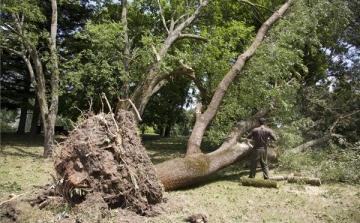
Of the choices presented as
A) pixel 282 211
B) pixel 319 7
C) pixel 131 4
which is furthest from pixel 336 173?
pixel 131 4

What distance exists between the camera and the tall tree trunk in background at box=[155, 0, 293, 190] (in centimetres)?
732

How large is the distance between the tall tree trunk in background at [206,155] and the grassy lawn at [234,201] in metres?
0.35

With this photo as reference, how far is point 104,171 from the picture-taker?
5.38 metres

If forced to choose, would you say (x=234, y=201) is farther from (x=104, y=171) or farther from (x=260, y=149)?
(x=104, y=171)

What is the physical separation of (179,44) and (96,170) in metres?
10.6

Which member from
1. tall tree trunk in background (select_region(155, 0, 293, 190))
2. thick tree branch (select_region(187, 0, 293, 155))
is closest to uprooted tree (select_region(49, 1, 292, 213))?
tall tree trunk in background (select_region(155, 0, 293, 190))

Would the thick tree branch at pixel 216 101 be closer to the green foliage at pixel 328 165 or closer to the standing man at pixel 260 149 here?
the standing man at pixel 260 149

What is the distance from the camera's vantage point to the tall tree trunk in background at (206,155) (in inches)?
288

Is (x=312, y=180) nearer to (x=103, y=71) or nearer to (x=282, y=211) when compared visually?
(x=282, y=211)

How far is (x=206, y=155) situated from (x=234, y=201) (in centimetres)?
192

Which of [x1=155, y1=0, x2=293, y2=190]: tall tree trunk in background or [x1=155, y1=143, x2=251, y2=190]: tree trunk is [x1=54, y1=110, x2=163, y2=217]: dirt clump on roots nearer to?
[x1=155, y1=143, x2=251, y2=190]: tree trunk

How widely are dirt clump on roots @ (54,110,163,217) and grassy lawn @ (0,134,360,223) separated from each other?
0.30m

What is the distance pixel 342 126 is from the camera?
12656 mm

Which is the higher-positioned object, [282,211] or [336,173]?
[336,173]
